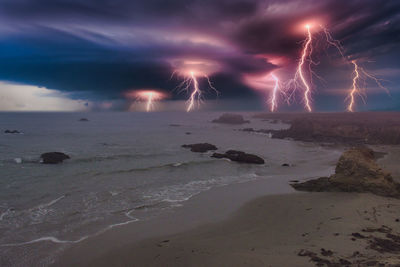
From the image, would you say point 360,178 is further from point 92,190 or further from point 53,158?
point 53,158

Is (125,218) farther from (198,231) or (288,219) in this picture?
(288,219)

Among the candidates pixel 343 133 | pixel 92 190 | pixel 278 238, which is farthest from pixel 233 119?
pixel 278 238

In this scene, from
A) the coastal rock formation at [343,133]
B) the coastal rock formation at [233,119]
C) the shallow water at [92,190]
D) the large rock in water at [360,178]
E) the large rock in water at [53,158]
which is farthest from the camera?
the coastal rock formation at [233,119]

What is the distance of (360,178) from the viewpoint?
13.0 metres

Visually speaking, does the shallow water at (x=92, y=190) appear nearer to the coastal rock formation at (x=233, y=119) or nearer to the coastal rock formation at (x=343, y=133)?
the coastal rock formation at (x=343, y=133)

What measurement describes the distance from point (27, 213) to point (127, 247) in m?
6.40

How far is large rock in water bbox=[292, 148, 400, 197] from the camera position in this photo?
12430 mm

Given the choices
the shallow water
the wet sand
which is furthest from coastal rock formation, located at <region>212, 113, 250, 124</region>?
the wet sand

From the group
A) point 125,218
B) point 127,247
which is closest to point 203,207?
point 125,218

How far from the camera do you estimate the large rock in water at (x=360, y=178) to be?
489 inches

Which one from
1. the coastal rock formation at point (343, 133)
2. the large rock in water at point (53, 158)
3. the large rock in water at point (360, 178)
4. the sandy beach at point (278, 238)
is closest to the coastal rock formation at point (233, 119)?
the coastal rock formation at point (343, 133)

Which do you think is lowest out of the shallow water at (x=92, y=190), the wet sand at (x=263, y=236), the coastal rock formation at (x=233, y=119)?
the shallow water at (x=92, y=190)

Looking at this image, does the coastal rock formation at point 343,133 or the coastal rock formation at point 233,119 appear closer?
the coastal rock formation at point 343,133

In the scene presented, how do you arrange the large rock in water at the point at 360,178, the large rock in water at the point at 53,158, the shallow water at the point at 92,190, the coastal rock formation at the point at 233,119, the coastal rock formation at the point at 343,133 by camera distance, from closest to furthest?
the shallow water at the point at 92,190 → the large rock in water at the point at 360,178 → the large rock in water at the point at 53,158 → the coastal rock formation at the point at 343,133 → the coastal rock formation at the point at 233,119
